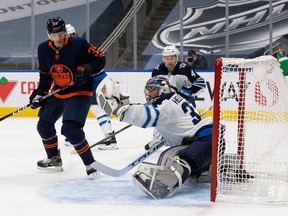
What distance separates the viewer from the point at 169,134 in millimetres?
3246

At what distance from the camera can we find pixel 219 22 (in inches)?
395

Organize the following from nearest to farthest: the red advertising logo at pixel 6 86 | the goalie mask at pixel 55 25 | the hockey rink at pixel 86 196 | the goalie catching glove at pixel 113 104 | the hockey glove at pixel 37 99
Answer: the hockey rink at pixel 86 196 → the goalie catching glove at pixel 113 104 → the goalie mask at pixel 55 25 → the hockey glove at pixel 37 99 → the red advertising logo at pixel 6 86

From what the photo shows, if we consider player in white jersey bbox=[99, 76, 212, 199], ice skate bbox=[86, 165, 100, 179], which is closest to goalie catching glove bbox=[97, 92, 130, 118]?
player in white jersey bbox=[99, 76, 212, 199]

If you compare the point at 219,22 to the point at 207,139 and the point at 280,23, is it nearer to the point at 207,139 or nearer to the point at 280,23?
the point at 280,23

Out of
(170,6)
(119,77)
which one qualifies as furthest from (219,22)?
(119,77)

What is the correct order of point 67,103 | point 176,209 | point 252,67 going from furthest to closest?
1. point 67,103
2. point 252,67
3. point 176,209

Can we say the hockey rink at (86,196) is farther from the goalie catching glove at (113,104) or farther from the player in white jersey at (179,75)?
the player in white jersey at (179,75)

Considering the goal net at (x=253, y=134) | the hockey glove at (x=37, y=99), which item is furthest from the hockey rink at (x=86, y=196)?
the hockey glove at (x=37, y=99)

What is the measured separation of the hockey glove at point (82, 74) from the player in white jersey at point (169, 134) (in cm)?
47

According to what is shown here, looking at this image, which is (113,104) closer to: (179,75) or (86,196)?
(86,196)

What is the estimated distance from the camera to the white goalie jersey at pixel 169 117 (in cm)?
289

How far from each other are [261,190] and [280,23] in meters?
7.14

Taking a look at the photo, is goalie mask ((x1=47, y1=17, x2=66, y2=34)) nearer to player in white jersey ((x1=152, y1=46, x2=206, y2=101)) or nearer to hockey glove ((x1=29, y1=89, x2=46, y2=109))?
hockey glove ((x1=29, y1=89, x2=46, y2=109))

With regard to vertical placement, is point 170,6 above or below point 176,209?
above
